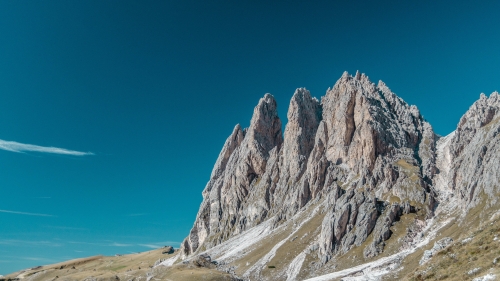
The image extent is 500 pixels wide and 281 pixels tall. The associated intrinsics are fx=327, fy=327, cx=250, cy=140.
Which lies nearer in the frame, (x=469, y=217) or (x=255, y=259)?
(x=469, y=217)

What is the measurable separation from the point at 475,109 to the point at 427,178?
148 feet

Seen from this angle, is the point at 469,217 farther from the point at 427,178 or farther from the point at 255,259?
the point at 255,259

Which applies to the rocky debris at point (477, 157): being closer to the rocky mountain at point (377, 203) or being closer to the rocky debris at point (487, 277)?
the rocky mountain at point (377, 203)

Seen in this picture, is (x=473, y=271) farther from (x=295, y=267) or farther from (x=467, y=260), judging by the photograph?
(x=295, y=267)

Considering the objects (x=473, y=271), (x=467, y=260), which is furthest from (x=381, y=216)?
(x=473, y=271)

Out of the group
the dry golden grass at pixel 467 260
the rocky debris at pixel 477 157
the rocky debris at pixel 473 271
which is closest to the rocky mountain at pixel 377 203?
the rocky debris at pixel 477 157

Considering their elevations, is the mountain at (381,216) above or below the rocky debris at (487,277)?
above

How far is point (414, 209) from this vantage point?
125562 millimetres

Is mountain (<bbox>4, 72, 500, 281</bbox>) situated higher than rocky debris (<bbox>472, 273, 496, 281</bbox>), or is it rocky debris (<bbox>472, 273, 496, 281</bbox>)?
mountain (<bbox>4, 72, 500, 281</bbox>)

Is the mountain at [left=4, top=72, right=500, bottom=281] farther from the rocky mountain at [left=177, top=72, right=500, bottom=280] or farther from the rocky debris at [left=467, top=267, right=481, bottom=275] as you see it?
the rocky debris at [left=467, top=267, right=481, bottom=275]

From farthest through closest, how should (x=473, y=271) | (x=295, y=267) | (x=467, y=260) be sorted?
(x=295, y=267), (x=467, y=260), (x=473, y=271)

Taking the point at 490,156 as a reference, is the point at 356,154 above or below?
above

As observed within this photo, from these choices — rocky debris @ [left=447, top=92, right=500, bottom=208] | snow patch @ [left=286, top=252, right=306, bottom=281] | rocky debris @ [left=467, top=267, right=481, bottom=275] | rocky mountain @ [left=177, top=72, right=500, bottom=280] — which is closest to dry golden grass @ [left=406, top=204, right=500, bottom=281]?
rocky debris @ [left=467, top=267, right=481, bottom=275]

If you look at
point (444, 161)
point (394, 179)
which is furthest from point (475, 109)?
point (394, 179)
